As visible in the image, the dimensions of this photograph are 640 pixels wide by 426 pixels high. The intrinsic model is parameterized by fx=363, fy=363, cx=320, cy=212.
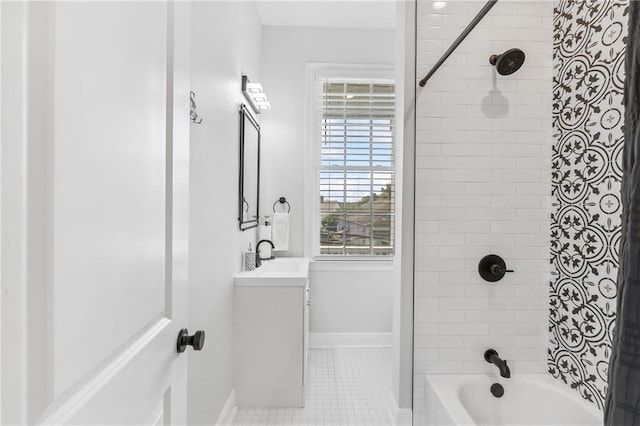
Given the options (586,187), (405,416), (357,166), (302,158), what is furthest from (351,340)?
(586,187)

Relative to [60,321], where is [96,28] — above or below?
above

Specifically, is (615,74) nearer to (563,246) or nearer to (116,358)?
(563,246)

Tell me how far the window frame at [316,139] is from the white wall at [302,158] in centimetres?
6

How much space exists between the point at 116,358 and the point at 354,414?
6.54ft

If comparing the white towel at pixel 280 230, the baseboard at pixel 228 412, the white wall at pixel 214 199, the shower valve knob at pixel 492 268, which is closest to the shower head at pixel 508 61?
the shower valve knob at pixel 492 268

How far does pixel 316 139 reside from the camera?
3490 mm

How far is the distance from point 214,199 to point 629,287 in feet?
5.57

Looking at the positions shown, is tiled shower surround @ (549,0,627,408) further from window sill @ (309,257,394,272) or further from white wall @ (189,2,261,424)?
window sill @ (309,257,394,272)

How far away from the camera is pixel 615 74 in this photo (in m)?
1.46

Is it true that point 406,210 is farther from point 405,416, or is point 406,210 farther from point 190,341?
point 190,341

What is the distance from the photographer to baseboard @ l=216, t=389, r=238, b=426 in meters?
1.97

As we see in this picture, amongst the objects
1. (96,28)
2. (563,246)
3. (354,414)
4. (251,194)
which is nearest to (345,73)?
(251,194)

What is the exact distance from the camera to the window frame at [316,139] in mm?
3457

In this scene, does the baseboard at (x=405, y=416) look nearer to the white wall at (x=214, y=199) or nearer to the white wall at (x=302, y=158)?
the white wall at (x=214, y=199)
